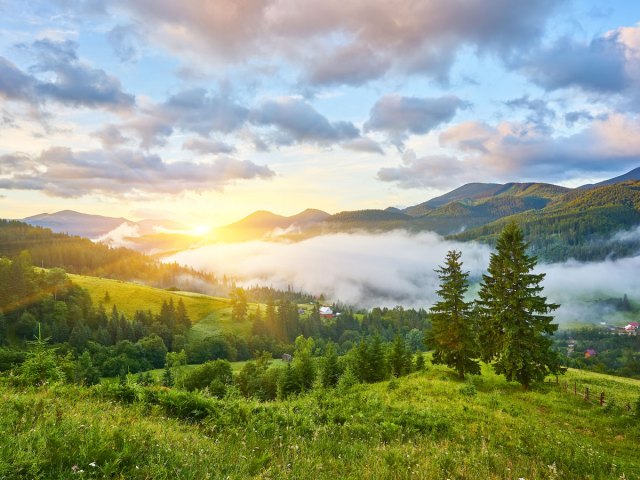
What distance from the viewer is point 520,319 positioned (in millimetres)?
35906

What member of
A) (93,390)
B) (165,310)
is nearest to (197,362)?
(165,310)

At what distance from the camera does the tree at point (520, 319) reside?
115 ft

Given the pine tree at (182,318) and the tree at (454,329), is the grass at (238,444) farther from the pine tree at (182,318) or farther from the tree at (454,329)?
the pine tree at (182,318)

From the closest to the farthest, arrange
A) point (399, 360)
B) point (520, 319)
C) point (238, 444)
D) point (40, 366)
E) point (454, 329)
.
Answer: point (238, 444), point (40, 366), point (520, 319), point (454, 329), point (399, 360)

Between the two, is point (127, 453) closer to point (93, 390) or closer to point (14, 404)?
point (14, 404)

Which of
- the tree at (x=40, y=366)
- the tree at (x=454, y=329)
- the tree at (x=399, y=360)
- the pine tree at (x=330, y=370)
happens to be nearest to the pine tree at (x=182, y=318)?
the pine tree at (x=330, y=370)

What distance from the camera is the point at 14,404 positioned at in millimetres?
8430

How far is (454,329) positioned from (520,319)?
25.1 ft

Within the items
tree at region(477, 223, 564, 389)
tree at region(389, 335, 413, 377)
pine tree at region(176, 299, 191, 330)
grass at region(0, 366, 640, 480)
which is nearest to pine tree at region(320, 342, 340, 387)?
tree at region(389, 335, 413, 377)

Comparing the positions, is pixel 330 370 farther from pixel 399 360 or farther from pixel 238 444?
pixel 238 444

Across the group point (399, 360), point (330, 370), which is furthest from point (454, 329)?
point (330, 370)

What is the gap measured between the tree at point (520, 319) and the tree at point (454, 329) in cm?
418

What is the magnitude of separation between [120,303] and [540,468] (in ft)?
682

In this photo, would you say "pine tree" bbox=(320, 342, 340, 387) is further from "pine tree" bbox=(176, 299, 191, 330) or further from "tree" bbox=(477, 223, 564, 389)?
"pine tree" bbox=(176, 299, 191, 330)
